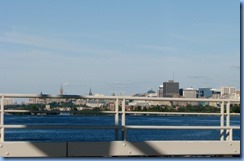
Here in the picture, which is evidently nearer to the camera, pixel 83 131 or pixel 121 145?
pixel 121 145

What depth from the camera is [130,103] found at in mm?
9125

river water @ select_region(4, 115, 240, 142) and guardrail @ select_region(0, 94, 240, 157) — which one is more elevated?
guardrail @ select_region(0, 94, 240, 157)

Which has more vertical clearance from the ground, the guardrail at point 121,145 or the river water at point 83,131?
the guardrail at point 121,145

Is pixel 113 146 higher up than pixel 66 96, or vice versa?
pixel 66 96

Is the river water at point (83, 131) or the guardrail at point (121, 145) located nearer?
the guardrail at point (121, 145)

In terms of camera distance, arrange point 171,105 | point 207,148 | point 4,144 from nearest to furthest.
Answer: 1. point 4,144
2. point 207,148
3. point 171,105

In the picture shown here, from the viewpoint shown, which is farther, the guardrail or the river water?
the river water

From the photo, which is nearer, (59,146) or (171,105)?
(59,146)

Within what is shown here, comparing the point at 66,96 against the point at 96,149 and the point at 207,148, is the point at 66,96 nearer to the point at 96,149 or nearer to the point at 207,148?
the point at 96,149

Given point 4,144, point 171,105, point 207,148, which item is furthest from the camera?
point 171,105

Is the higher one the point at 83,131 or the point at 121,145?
the point at 121,145

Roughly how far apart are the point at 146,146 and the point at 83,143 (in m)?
1.02

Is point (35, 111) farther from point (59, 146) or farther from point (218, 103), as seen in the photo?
point (218, 103)

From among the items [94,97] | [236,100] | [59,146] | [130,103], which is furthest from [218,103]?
[59,146]
